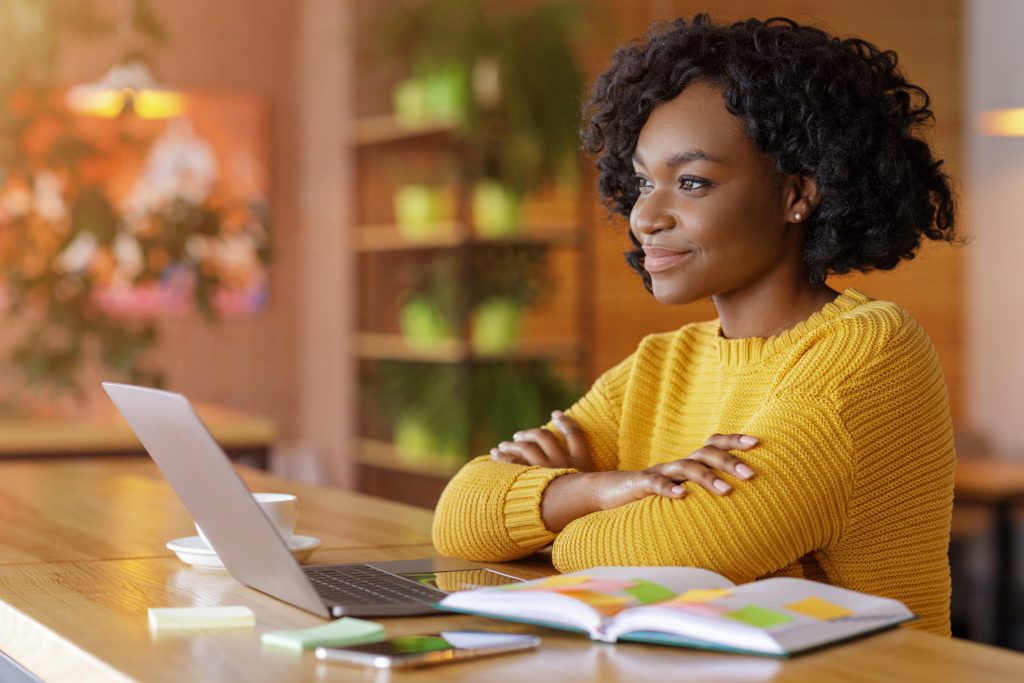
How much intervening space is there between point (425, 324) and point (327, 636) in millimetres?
4271

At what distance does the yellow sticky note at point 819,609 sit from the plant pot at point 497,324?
13.1ft

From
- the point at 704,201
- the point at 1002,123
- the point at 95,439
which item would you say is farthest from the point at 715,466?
the point at 1002,123

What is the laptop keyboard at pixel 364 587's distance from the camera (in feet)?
4.56

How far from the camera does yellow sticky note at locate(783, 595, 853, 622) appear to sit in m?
1.19

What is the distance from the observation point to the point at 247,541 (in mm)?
1378

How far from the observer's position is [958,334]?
6.01m

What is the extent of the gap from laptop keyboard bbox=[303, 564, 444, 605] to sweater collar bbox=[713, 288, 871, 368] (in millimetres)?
504

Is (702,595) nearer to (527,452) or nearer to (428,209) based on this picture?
(527,452)

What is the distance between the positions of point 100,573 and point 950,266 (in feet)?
16.2

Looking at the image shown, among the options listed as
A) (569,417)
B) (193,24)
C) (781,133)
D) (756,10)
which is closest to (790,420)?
(781,133)

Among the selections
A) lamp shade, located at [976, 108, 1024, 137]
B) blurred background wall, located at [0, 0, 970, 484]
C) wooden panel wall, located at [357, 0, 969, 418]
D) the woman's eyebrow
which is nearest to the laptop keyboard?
the woman's eyebrow

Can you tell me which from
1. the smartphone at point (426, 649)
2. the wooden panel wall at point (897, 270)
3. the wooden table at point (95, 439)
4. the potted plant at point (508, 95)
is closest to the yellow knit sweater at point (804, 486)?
the smartphone at point (426, 649)

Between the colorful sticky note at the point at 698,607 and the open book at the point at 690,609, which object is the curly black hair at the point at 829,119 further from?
the colorful sticky note at the point at 698,607

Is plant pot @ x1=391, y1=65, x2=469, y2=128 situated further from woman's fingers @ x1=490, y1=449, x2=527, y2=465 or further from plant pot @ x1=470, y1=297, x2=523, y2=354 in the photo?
woman's fingers @ x1=490, y1=449, x2=527, y2=465
